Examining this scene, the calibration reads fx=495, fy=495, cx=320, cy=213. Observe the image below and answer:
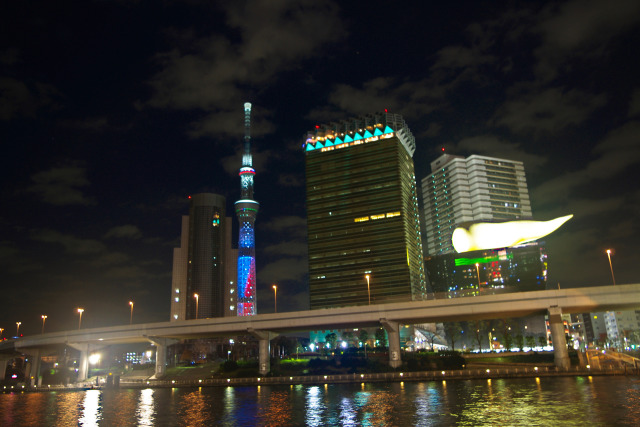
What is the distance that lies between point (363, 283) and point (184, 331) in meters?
111

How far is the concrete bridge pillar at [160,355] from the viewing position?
286 ft

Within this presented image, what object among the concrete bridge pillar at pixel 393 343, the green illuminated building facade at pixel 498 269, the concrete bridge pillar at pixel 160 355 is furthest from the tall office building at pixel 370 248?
the concrete bridge pillar at pixel 393 343

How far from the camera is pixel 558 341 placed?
6312 cm

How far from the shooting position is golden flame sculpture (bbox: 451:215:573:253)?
94.0 m

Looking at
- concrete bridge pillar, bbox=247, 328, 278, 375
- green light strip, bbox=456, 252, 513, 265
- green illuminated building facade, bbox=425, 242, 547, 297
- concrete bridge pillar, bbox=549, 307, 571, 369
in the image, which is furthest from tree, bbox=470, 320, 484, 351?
concrete bridge pillar, bbox=247, 328, 278, 375

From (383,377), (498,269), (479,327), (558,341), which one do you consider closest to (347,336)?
(498,269)

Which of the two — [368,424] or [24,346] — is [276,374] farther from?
[24,346]

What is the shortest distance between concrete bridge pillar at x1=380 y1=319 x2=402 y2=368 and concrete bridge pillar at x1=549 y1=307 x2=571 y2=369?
831 inches

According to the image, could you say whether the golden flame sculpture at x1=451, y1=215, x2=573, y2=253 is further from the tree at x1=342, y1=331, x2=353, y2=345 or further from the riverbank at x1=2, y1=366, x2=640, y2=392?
the tree at x1=342, y1=331, x2=353, y2=345

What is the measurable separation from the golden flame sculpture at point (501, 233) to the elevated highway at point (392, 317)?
23988 mm

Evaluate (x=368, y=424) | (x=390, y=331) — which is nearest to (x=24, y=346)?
(x=390, y=331)

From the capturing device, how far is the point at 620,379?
51656 millimetres

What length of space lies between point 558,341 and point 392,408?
36.3 metres

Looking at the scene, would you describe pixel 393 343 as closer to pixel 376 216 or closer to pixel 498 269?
pixel 376 216
